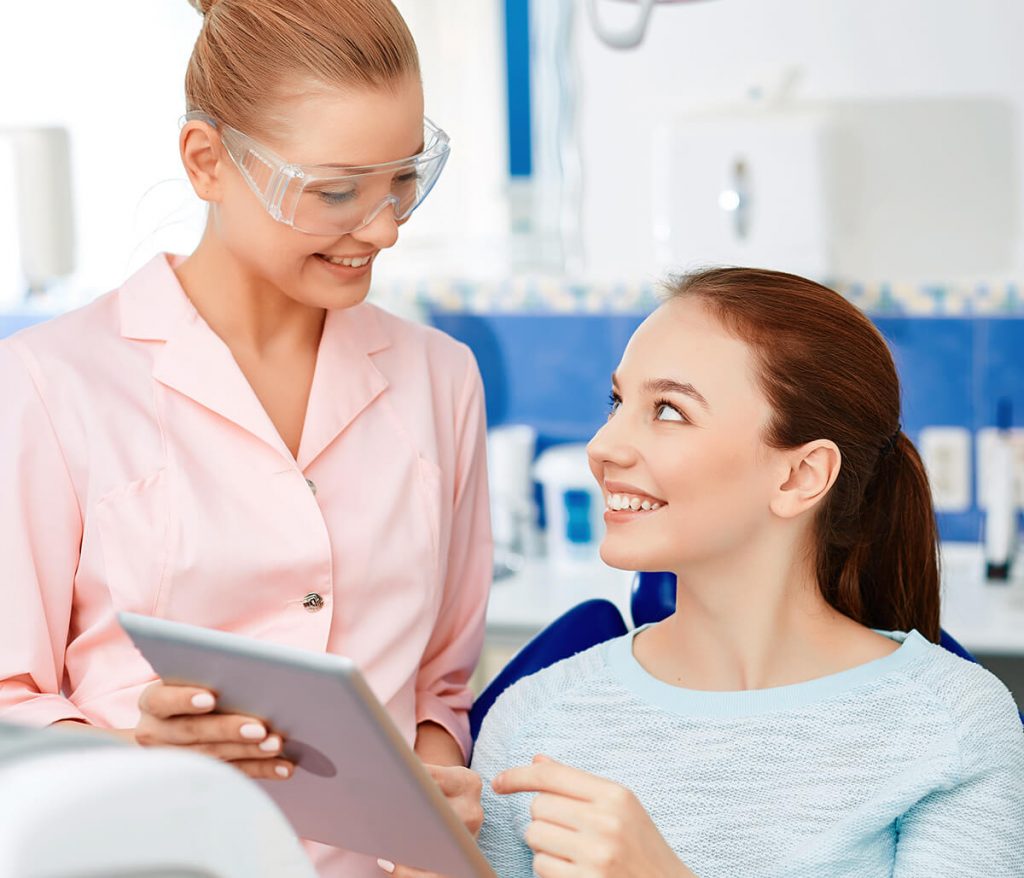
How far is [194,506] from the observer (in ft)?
4.99

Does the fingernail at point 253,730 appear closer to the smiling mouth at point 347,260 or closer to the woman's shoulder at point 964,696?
the smiling mouth at point 347,260

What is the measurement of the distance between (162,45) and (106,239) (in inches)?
19.9

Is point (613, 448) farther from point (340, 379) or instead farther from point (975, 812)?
point (975, 812)

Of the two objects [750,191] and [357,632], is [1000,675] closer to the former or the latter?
[750,191]

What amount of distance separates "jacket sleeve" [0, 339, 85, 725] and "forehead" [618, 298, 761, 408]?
62 centimetres

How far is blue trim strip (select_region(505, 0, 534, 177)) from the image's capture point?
320 cm

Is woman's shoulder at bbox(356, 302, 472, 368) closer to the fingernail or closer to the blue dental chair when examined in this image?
the blue dental chair

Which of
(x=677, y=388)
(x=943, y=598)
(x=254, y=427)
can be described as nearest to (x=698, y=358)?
(x=677, y=388)

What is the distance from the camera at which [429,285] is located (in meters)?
3.32

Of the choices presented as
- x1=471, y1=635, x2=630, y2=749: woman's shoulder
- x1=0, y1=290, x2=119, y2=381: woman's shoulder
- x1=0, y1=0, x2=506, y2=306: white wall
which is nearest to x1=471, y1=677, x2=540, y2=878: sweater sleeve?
x1=471, y1=635, x2=630, y2=749: woman's shoulder

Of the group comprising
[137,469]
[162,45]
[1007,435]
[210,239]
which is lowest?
[1007,435]

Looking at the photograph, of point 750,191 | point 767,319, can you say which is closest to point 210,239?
point 767,319

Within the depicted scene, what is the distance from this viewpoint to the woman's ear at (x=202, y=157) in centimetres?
148

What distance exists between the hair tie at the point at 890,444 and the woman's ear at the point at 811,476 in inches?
4.5
